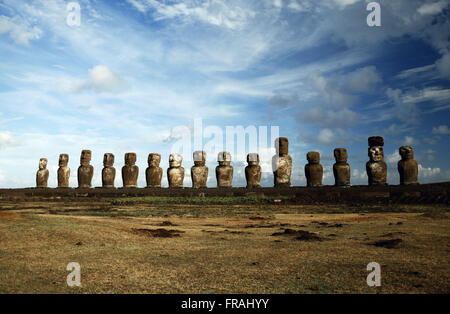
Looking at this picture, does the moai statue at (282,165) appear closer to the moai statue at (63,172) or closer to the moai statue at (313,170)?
the moai statue at (313,170)

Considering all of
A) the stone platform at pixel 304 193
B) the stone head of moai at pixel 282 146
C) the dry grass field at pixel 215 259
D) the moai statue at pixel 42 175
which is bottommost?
the dry grass field at pixel 215 259

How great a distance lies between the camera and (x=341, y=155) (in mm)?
26453

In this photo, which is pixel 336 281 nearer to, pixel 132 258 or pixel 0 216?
pixel 132 258

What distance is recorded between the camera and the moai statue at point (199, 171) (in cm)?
2944

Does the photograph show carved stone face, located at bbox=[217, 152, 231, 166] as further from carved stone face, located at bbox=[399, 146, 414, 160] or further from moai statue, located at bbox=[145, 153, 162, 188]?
carved stone face, located at bbox=[399, 146, 414, 160]

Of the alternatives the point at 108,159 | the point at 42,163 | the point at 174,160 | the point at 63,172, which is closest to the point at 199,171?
the point at 174,160

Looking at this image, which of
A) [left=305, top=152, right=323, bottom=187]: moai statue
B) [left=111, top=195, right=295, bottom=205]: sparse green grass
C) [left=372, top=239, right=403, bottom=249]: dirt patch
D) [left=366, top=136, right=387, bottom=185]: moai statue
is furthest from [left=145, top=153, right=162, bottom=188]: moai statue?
[left=372, top=239, right=403, bottom=249]: dirt patch

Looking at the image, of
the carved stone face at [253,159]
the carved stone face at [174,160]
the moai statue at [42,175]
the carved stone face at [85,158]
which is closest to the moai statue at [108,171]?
the carved stone face at [85,158]

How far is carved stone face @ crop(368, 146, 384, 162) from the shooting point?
2558 centimetres

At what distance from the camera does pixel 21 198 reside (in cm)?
2814

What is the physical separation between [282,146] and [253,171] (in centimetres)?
292

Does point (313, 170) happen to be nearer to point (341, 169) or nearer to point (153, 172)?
point (341, 169)

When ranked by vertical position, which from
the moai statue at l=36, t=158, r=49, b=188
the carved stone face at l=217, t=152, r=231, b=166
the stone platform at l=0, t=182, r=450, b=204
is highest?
the carved stone face at l=217, t=152, r=231, b=166

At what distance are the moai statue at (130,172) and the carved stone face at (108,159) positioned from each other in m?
1.60
